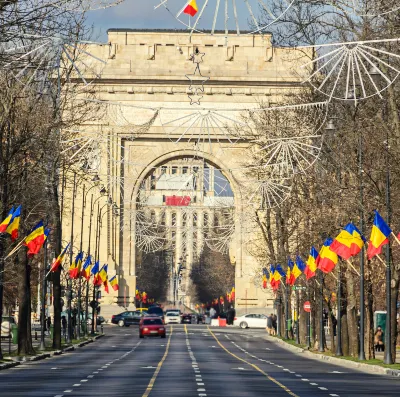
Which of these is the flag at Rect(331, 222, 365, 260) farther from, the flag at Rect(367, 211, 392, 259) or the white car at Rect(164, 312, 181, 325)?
the white car at Rect(164, 312, 181, 325)

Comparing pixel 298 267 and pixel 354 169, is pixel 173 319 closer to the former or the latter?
pixel 298 267

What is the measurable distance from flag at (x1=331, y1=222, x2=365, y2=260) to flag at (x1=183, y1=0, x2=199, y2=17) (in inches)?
1025

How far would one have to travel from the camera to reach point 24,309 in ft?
172

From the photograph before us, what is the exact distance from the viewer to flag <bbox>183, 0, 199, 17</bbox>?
19.4 m

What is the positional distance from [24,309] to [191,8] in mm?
34247

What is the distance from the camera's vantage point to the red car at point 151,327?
81.9m

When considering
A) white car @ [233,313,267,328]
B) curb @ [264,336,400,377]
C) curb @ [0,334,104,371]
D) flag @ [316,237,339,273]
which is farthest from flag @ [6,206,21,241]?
white car @ [233,313,267,328]

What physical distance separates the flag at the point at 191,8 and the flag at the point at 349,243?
26.0 metres

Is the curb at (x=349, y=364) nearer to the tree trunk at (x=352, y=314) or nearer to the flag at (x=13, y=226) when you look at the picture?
the tree trunk at (x=352, y=314)

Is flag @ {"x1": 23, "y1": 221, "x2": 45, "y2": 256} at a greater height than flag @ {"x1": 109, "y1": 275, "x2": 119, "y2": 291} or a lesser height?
lesser

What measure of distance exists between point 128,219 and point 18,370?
182 feet

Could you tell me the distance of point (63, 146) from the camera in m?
53.3

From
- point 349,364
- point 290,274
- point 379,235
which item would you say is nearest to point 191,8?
point 379,235

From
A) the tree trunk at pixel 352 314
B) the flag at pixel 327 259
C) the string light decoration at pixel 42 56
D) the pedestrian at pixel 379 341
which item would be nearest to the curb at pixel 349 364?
the tree trunk at pixel 352 314
